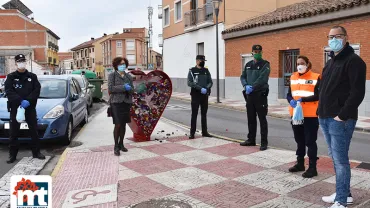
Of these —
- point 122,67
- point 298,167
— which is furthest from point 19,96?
point 298,167

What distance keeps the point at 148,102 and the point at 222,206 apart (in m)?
4.25

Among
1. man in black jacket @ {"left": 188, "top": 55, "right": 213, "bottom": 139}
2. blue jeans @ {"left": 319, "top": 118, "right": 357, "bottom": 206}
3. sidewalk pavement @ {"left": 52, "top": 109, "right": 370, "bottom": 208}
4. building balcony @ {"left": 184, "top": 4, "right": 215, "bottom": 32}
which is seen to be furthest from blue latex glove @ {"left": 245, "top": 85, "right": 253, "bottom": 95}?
building balcony @ {"left": 184, "top": 4, "right": 215, "bottom": 32}

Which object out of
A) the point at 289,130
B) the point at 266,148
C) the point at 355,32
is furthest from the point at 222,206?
the point at 355,32

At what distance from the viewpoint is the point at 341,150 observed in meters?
3.87

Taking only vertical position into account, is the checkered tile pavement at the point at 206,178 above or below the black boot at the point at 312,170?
below

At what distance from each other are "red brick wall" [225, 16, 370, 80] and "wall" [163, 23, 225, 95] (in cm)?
220

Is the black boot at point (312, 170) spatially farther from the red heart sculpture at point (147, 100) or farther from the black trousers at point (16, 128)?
the black trousers at point (16, 128)

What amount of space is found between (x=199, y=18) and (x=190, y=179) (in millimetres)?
20953

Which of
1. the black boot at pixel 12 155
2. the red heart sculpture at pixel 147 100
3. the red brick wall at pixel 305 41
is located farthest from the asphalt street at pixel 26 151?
the red brick wall at pixel 305 41

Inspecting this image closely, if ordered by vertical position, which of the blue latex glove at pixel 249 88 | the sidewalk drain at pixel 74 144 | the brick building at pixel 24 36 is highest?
the brick building at pixel 24 36

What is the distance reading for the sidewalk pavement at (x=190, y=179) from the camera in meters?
4.32

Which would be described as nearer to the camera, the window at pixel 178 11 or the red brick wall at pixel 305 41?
the red brick wall at pixel 305 41

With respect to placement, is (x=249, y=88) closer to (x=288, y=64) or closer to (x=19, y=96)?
(x=19, y=96)

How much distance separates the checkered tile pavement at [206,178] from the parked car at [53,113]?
37.3 inches
